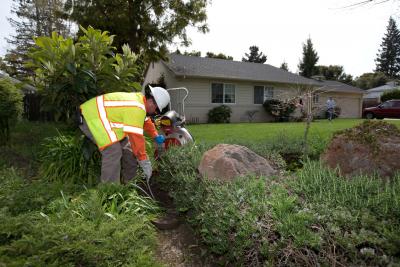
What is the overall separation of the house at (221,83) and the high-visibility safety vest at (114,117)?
13274 millimetres

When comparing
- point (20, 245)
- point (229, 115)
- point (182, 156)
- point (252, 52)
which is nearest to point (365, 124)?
point (182, 156)

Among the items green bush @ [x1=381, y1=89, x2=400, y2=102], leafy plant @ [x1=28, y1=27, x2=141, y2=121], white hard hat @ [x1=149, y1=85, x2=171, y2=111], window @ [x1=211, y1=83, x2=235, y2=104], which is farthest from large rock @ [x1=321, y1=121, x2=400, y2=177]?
green bush @ [x1=381, y1=89, x2=400, y2=102]

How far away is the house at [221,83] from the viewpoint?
63.9 feet

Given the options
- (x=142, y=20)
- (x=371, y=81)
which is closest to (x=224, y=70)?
(x=142, y=20)

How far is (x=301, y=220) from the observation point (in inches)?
94.5

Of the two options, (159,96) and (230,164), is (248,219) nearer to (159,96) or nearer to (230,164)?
(230,164)

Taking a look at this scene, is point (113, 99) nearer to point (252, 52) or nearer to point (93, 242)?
point (93, 242)

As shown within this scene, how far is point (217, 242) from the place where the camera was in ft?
9.13

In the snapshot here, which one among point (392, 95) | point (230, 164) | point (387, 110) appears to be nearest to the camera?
point (230, 164)

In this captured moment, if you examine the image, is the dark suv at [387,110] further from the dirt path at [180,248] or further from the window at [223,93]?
the dirt path at [180,248]

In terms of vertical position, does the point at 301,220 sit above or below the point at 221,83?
below

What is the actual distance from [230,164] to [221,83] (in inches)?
675

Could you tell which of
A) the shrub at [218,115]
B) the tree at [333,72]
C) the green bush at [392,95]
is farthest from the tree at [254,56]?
the shrub at [218,115]

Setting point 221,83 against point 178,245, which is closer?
point 178,245
